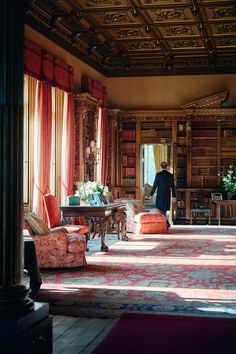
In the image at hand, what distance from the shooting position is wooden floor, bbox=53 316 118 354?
170 inches

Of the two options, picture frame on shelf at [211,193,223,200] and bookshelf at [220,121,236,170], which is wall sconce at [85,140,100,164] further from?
bookshelf at [220,121,236,170]

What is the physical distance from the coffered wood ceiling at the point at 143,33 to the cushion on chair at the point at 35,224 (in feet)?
12.9

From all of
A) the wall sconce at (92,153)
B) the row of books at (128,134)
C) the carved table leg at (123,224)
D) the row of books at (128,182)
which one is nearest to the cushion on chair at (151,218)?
the carved table leg at (123,224)

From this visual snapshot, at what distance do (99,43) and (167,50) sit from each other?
198cm

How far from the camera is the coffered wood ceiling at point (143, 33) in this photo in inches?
414

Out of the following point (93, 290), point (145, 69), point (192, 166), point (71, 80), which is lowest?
point (93, 290)

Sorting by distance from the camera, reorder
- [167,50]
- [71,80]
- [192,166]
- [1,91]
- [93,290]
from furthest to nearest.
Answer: [192,166] → [167,50] → [71,80] → [93,290] → [1,91]

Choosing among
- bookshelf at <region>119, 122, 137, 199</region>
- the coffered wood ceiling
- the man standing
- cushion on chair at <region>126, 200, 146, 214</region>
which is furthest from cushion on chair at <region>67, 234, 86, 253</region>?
bookshelf at <region>119, 122, 137, 199</region>

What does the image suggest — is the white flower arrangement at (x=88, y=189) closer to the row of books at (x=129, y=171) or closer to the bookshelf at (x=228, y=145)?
the row of books at (x=129, y=171)

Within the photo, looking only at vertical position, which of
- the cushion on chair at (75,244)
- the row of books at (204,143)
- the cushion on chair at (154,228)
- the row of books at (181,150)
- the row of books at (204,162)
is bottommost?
the cushion on chair at (154,228)

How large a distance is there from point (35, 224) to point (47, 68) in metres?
3.94

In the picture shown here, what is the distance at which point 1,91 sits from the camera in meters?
3.54

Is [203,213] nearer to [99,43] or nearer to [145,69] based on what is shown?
[145,69]

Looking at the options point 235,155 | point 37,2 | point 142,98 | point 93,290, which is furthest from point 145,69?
point 93,290
